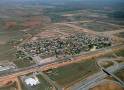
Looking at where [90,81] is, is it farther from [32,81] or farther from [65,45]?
[65,45]

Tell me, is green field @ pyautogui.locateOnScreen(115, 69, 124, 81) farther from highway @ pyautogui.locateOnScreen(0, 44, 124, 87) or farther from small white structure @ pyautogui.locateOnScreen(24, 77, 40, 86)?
small white structure @ pyautogui.locateOnScreen(24, 77, 40, 86)

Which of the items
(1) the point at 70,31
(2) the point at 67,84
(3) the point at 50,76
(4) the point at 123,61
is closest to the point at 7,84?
(3) the point at 50,76

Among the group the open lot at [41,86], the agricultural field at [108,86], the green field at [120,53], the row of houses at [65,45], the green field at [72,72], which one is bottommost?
the agricultural field at [108,86]

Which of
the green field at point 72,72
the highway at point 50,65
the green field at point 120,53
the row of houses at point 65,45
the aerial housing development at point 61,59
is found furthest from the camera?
the row of houses at point 65,45

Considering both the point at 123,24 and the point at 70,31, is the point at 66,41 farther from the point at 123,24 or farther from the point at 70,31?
the point at 123,24

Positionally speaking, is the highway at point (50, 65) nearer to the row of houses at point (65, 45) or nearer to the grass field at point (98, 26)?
the row of houses at point (65, 45)

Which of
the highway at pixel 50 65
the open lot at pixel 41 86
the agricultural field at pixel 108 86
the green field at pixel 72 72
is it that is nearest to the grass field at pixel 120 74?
the agricultural field at pixel 108 86

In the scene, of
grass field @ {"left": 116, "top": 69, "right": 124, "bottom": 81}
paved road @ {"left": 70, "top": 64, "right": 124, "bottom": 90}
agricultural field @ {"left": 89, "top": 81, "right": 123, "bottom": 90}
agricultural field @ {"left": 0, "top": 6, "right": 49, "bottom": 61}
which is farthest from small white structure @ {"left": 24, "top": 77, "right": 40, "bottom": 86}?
grass field @ {"left": 116, "top": 69, "right": 124, "bottom": 81}

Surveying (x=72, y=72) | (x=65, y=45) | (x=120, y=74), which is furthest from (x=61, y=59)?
(x=120, y=74)
